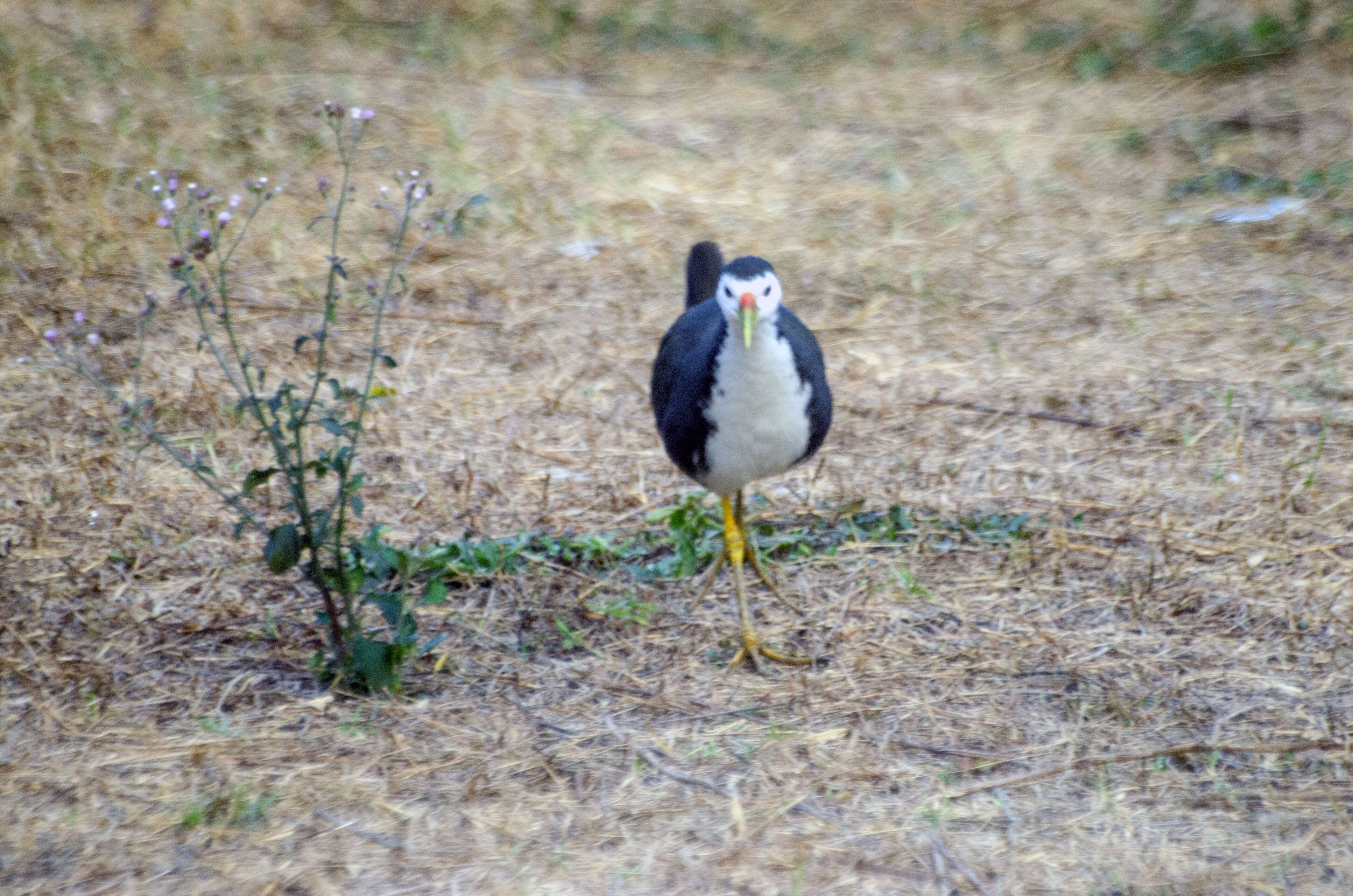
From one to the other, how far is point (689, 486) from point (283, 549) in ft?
5.91

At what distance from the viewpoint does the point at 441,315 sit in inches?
234

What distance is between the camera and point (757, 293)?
11.0 ft

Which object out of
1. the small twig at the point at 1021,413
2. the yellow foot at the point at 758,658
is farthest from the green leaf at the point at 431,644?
the small twig at the point at 1021,413

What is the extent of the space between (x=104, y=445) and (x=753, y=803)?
9.52 feet

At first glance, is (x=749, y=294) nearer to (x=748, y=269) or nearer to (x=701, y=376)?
(x=748, y=269)

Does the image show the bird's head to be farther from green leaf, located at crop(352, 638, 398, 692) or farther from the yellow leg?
green leaf, located at crop(352, 638, 398, 692)

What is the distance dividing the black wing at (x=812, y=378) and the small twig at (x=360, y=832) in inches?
60.1

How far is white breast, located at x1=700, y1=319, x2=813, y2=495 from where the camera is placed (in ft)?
11.3

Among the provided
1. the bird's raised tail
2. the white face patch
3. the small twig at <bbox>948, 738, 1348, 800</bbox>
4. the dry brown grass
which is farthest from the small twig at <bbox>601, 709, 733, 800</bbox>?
the bird's raised tail

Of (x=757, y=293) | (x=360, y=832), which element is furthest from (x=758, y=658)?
(x=360, y=832)

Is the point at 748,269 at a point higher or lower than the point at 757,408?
higher

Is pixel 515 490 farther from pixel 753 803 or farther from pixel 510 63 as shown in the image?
pixel 510 63

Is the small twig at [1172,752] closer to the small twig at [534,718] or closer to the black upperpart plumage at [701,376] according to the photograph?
the small twig at [534,718]

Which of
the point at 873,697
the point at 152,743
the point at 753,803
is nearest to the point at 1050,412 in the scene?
the point at 873,697
